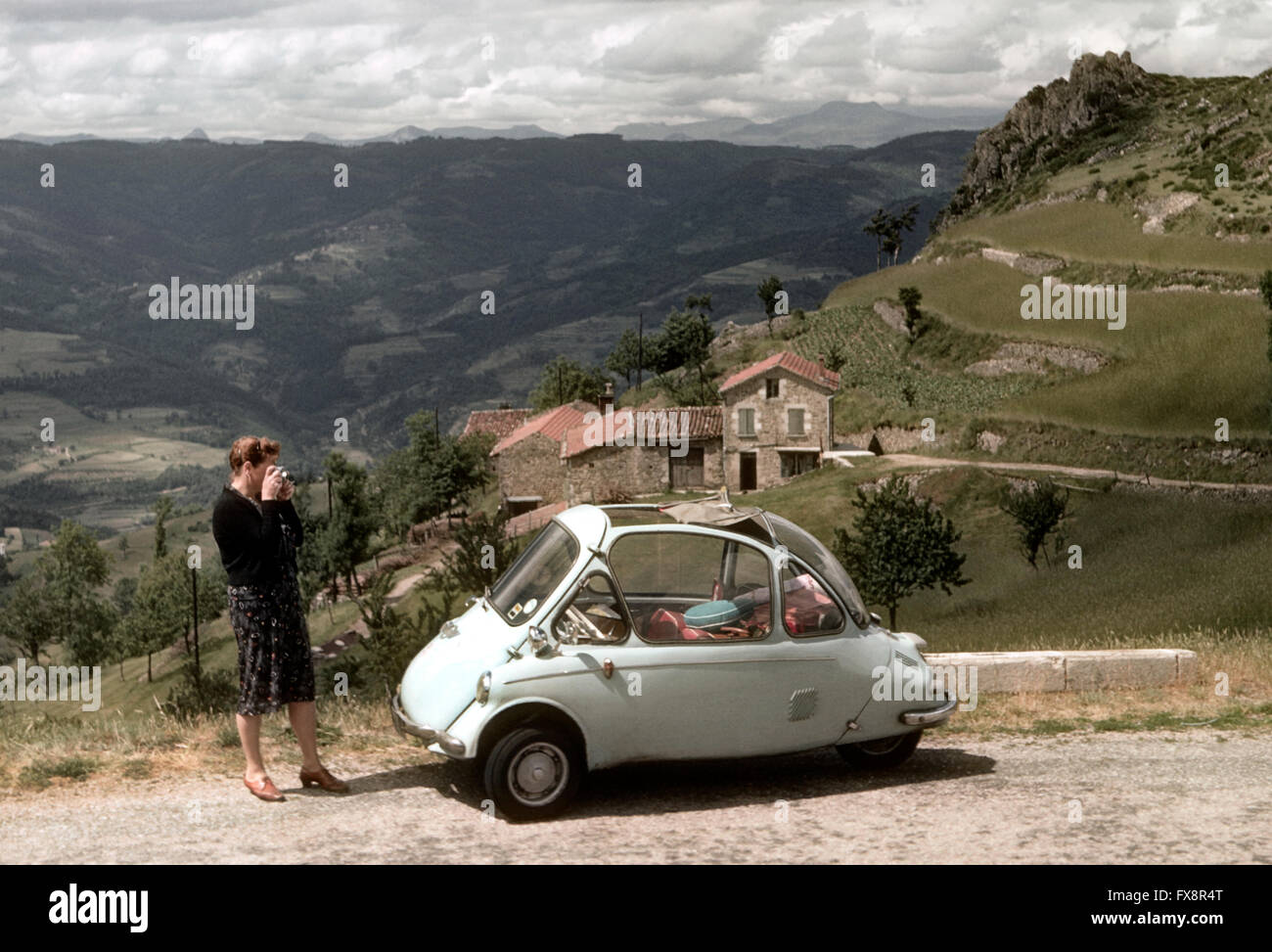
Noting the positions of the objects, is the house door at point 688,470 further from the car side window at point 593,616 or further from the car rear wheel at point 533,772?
the car rear wheel at point 533,772

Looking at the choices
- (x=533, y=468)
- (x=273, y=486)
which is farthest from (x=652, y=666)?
(x=533, y=468)

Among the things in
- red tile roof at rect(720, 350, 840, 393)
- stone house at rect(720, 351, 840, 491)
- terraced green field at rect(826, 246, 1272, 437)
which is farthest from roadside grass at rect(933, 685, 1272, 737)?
red tile roof at rect(720, 350, 840, 393)

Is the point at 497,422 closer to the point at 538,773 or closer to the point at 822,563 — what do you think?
the point at 822,563

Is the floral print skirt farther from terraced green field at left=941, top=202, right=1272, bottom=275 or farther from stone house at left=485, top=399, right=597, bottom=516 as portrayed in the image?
terraced green field at left=941, top=202, right=1272, bottom=275

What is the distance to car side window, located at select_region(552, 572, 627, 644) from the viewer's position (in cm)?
938

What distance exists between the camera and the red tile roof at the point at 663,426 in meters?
89.6

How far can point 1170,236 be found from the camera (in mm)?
111375

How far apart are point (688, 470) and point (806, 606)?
80.6 metres

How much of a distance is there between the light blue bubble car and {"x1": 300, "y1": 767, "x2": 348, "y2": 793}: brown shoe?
0.62 meters

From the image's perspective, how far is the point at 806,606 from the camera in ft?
32.7

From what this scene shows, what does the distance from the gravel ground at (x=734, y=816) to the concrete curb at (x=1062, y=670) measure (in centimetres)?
237

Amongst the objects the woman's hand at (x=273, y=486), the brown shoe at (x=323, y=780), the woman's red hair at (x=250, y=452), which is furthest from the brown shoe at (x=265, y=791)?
the woman's red hair at (x=250, y=452)
